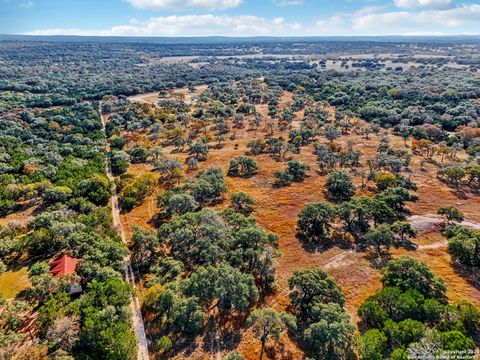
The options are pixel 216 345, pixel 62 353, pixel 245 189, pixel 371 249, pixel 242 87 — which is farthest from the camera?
pixel 242 87

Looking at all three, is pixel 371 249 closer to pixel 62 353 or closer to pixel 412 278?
pixel 412 278

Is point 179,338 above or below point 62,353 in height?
below

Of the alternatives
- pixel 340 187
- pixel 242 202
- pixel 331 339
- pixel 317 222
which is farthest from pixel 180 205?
pixel 331 339

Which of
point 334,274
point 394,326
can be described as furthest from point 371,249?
point 394,326

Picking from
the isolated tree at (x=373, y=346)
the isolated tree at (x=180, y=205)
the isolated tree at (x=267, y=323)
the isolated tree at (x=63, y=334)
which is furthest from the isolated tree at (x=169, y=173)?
the isolated tree at (x=373, y=346)

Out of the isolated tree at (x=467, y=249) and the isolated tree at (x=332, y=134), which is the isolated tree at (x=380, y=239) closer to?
the isolated tree at (x=467, y=249)

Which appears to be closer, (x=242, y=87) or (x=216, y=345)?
(x=216, y=345)

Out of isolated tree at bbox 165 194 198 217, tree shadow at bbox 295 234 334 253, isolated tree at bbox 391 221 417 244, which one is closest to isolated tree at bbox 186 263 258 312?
tree shadow at bbox 295 234 334 253
